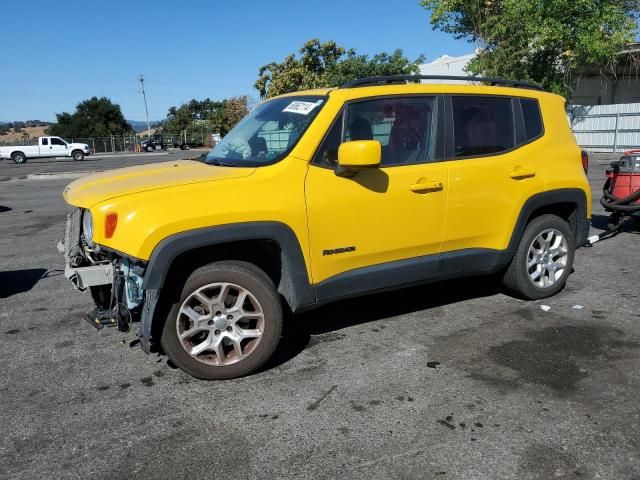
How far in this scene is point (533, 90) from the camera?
5012 mm

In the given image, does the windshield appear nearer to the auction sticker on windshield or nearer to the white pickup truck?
the auction sticker on windshield

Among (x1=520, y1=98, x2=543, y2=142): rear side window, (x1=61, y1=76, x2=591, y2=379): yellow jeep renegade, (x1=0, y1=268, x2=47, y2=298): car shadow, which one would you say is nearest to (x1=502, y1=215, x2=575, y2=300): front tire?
(x1=61, y1=76, x2=591, y2=379): yellow jeep renegade

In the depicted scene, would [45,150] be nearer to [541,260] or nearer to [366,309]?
[366,309]

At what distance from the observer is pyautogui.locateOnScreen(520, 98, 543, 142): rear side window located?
4.79m

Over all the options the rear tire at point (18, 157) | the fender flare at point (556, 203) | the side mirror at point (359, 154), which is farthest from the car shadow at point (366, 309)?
the rear tire at point (18, 157)

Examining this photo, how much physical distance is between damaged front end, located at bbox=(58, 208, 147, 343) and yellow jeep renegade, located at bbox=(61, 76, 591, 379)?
10 millimetres

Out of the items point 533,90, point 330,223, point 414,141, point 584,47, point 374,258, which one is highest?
point 584,47

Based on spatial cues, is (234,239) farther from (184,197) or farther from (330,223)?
(330,223)

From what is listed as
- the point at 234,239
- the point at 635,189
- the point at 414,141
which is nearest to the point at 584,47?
the point at 635,189

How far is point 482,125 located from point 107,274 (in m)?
3.08

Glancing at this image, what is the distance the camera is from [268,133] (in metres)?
4.21

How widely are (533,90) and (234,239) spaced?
3208 mm

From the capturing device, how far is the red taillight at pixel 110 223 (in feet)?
10.8

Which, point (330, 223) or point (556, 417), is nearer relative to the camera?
point (556, 417)
